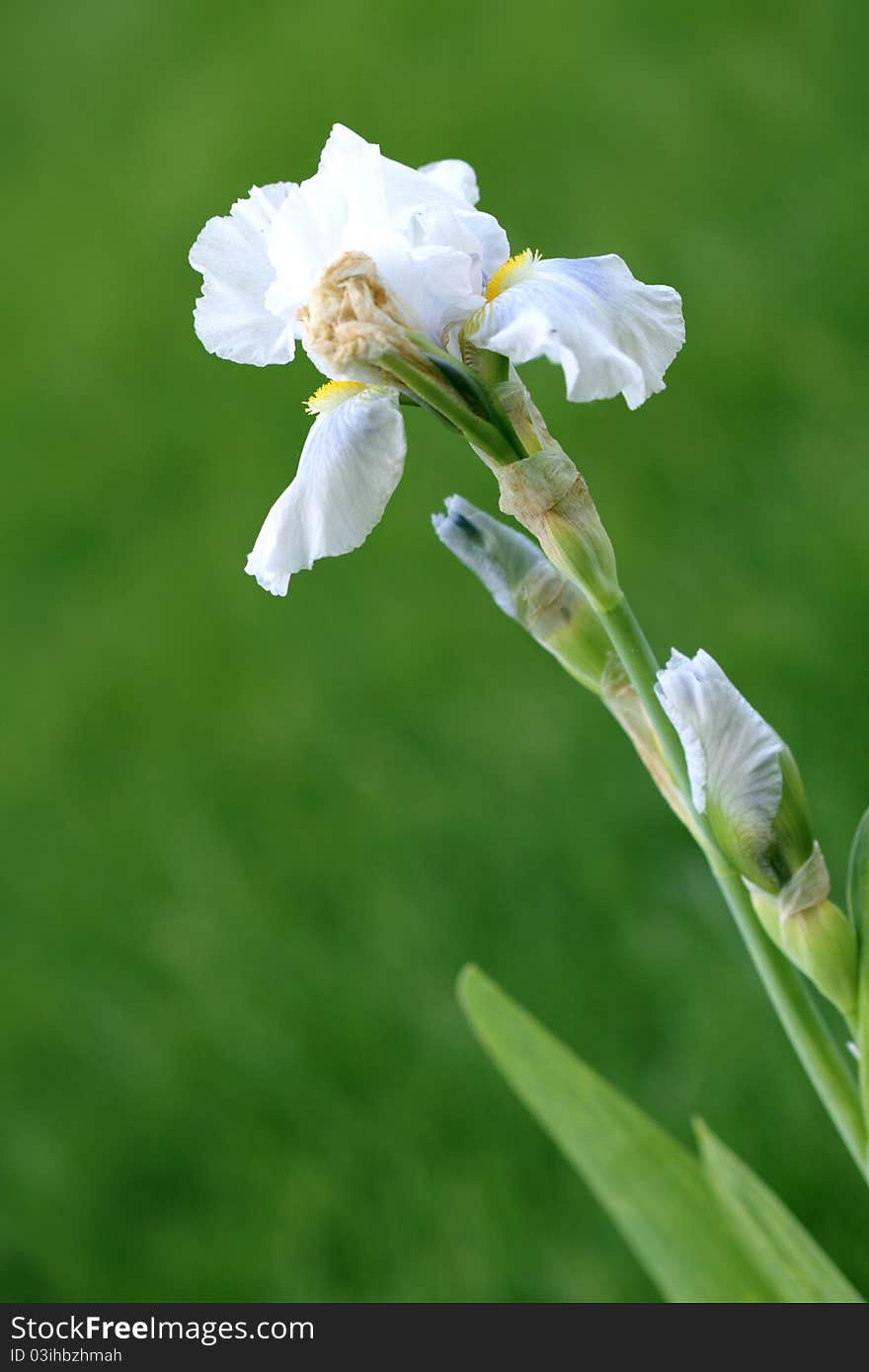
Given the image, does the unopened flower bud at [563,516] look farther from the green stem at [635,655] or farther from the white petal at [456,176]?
the white petal at [456,176]

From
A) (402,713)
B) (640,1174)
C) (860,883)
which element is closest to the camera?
(860,883)

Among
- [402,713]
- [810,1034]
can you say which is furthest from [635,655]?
[402,713]

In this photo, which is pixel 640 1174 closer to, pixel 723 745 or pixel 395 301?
pixel 723 745

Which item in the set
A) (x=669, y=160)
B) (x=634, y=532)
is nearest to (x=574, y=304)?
(x=634, y=532)

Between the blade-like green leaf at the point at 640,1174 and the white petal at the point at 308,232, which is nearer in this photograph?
the white petal at the point at 308,232

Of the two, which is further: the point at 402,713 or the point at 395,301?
the point at 402,713

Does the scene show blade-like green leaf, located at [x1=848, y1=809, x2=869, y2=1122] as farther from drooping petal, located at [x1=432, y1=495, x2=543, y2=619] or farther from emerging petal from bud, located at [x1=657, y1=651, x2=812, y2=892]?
drooping petal, located at [x1=432, y1=495, x2=543, y2=619]

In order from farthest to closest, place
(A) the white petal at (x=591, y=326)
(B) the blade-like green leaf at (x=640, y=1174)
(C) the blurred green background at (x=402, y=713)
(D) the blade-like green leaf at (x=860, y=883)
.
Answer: (C) the blurred green background at (x=402, y=713) < (B) the blade-like green leaf at (x=640, y=1174) < (D) the blade-like green leaf at (x=860, y=883) < (A) the white petal at (x=591, y=326)

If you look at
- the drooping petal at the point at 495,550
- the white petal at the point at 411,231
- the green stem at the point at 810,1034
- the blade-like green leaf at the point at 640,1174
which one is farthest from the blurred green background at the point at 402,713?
the white petal at the point at 411,231
